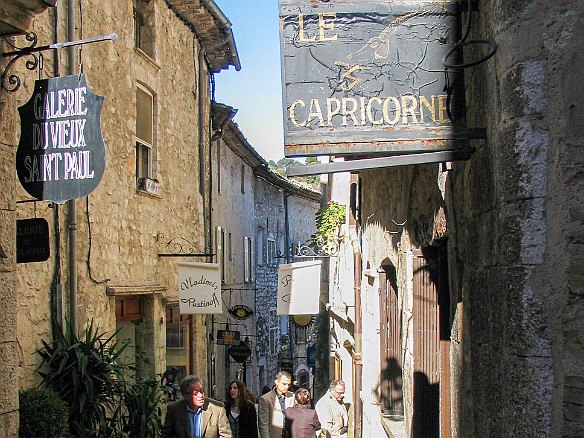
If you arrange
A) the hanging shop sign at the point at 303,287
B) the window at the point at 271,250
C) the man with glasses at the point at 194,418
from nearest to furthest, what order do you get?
1. the man with glasses at the point at 194,418
2. the hanging shop sign at the point at 303,287
3. the window at the point at 271,250

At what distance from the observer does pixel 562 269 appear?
3.52 meters

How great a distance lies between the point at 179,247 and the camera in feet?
43.2

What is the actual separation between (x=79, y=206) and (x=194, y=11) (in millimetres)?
5849

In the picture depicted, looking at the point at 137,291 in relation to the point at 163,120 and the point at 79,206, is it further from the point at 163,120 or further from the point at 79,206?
the point at 163,120

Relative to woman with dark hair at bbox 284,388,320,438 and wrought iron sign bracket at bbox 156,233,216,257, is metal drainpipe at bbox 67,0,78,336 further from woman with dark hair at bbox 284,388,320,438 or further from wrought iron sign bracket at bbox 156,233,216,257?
wrought iron sign bracket at bbox 156,233,216,257

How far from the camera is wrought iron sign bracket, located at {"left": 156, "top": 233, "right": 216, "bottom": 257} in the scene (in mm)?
11844

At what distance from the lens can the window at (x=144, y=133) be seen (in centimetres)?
1141

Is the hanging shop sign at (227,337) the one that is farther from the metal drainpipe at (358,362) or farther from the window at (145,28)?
the window at (145,28)

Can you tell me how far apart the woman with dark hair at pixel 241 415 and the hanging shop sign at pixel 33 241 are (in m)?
4.56

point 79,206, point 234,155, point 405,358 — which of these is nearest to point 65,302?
point 79,206

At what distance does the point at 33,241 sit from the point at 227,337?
12.9 m

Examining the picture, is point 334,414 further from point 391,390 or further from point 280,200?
point 280,200

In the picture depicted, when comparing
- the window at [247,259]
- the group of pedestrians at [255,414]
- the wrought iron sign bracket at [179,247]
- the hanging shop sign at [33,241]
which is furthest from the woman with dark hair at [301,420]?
the window at [247,259]

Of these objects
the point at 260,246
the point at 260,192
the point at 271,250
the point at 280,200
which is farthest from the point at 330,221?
the point at 280,200
